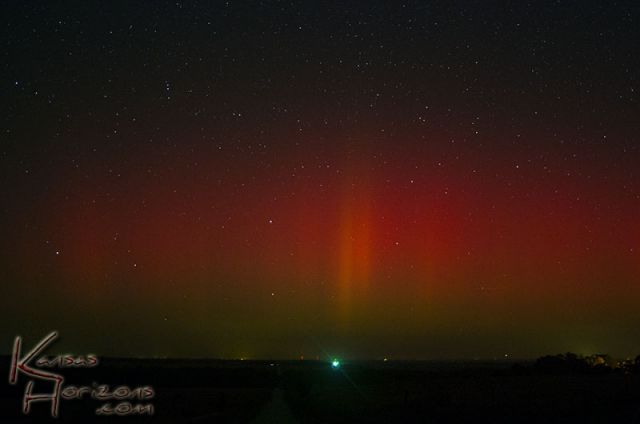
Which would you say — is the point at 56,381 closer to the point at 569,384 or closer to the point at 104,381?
the point at 569,384

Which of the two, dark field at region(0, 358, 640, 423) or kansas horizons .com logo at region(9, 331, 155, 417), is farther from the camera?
dark field at region(0, 358, 640, 423)

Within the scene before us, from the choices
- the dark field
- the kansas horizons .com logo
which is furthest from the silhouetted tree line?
the kansas horizons .com logo

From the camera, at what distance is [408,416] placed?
1155 inches

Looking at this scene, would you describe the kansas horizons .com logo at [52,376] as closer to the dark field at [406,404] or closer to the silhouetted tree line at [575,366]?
the dark field at [406,404]

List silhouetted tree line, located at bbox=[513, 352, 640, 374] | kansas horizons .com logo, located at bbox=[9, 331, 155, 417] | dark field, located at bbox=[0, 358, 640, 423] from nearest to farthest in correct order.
Result: 1. kansas horizons .com logo, located at bbox=[9, 331, 155, 417]
2. dark field, located at bbox=[0, 358, 640, 423]
3. silhouetted tree line, located at bbox=[513, 352, 640, 374]

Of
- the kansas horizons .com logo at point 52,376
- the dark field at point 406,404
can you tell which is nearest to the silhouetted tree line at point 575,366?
the dark field at point 406,404

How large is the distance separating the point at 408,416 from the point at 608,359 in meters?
36.6

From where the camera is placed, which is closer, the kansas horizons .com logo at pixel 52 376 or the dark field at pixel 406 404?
the kansas horizons .com logo at pixel 52 376

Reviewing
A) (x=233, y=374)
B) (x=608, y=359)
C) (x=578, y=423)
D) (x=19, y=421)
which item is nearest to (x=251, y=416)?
(x=19, y=421)

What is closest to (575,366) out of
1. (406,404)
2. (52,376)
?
(406,404)

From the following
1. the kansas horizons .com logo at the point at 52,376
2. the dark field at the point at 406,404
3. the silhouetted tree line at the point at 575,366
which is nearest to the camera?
the kansas horizons .com logo at the point at 52,376

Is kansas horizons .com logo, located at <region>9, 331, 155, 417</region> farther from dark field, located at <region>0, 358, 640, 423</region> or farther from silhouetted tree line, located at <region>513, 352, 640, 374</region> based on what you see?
silhouetted tree line, located at <region>513, 352, 640, 374</region>

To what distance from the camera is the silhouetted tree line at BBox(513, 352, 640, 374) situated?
50.0m

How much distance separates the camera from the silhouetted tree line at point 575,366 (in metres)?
50.0
